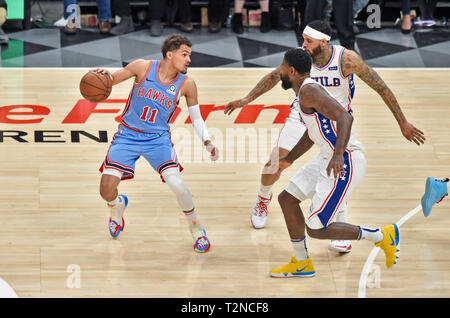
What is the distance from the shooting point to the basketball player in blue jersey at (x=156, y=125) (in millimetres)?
5742

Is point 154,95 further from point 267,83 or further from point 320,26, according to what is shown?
point 320,26

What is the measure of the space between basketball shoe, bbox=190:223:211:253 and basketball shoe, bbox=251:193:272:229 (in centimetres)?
53

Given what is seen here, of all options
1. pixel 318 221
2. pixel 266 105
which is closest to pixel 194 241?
pixel 318 221

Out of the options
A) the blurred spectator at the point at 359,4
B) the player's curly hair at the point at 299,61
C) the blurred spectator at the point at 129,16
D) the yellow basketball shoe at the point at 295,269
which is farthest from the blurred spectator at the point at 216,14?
the yellow basketball shoe at the point at 295,269

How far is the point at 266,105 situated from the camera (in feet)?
28.2

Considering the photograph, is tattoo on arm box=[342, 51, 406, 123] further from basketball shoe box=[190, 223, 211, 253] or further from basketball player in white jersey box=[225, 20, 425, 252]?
basketball shoe box=[190, 223, 211, 253]

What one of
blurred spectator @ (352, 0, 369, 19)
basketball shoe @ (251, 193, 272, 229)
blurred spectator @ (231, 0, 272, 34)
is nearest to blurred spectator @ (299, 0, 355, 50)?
blurred spectator @ (352, 0, 369, 19)

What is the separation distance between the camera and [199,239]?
5910mm

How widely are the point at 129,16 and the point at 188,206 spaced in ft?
19.2

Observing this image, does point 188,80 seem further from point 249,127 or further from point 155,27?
point 155,27

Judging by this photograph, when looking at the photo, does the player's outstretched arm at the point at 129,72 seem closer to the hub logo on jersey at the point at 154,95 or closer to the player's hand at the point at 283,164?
the hub logo on jersey at the point at 154,95
